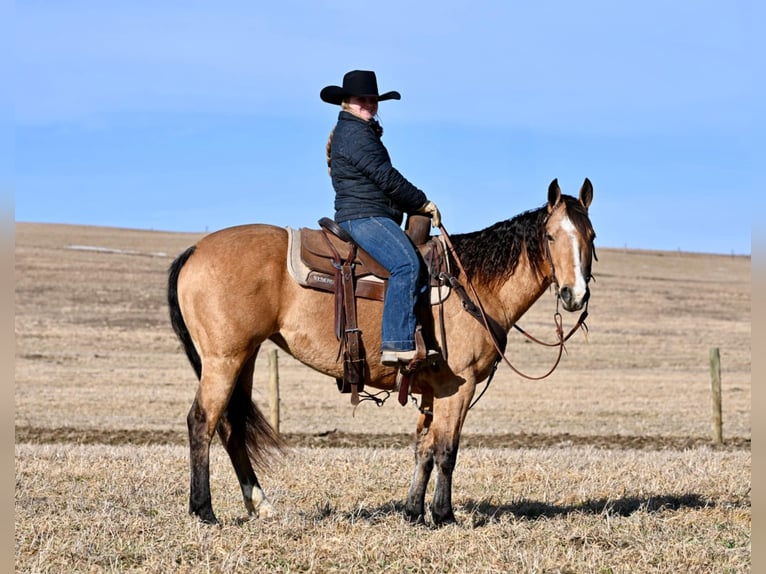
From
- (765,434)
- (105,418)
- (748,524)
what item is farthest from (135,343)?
(765,434)

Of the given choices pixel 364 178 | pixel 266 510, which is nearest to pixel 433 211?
pixel 364 178

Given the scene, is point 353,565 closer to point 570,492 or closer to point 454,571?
point 454,571

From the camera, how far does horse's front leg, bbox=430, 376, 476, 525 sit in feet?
23.7

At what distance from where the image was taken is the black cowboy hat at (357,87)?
7.35 metres

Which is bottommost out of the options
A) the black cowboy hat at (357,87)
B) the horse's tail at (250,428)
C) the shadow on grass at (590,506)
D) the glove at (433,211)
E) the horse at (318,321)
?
the shadow on grass at (590,506)

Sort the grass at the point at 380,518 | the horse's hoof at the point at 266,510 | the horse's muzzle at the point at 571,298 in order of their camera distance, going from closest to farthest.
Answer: the grass at the point at 380,518 < the horse's muzzle at the point at 571,298 < the horse's hoof at the point at 266,510

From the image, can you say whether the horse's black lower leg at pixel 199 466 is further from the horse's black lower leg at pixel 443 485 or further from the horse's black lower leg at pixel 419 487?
the horse's black lower leg at pixel 443 485

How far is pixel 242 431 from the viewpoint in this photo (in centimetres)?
758

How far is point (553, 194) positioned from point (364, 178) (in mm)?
1513

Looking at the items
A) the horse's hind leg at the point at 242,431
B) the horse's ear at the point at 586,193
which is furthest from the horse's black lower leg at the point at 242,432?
the horse's ear at the point at 586,193

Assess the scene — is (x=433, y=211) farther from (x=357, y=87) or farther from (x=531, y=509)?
(x=531, y=509)

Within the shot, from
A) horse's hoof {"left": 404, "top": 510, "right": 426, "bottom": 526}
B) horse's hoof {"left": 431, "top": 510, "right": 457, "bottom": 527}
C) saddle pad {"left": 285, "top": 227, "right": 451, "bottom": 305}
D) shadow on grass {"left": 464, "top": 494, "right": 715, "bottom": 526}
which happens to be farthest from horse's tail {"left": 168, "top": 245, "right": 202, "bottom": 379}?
shadow on grass {"left": 464, "top": 494, "right": 715, "bottom": 526}

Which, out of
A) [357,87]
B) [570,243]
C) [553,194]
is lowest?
[570,243]

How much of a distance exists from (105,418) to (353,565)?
14717 millimetres
